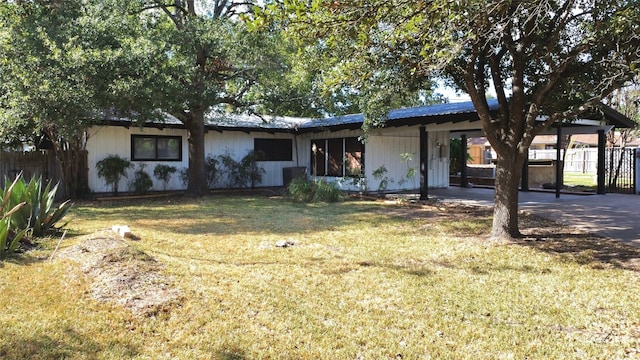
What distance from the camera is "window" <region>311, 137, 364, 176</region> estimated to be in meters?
16.0

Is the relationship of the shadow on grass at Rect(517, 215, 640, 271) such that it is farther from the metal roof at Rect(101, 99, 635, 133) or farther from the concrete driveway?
the metal roof at Rect(101, 99, 635, 133)

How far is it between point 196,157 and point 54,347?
1175 centimetres

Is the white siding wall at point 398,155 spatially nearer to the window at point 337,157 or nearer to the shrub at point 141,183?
the window at point 337,157

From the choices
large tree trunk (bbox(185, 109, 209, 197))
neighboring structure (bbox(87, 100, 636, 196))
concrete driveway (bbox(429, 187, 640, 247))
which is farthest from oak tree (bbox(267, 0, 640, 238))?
large tree trunk (bbox(185, 109, 209, 197))

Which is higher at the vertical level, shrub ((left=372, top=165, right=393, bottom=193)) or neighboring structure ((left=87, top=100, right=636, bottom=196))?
neighboring structure ((left=87, top=100, right=636, bottom=196))

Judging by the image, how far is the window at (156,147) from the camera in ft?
50.4

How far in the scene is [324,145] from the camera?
17.6 metres

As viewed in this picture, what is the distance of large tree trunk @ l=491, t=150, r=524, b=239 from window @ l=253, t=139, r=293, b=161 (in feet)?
39.6

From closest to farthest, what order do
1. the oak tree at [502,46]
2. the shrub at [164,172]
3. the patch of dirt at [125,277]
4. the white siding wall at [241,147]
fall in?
1. the patch of dirt at [125,277]
2. the oak tree at [502,46]
3. the shrub at [164,172]
4. the white siding wall at [241,147]

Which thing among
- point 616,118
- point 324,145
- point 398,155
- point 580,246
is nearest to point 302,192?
point 398,155

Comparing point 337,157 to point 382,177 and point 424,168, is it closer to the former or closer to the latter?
point 382,177

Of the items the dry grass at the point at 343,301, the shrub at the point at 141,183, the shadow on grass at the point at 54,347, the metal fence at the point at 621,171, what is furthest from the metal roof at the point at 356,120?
the shadow on grass at the point at 54,347

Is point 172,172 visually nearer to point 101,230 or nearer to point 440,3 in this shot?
point 101,230

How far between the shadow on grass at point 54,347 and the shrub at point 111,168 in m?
11.6
